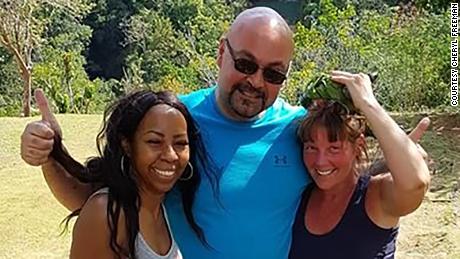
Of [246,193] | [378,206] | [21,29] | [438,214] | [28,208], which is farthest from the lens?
[21,29]

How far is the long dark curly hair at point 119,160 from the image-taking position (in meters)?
1.61

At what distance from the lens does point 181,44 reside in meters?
24.1

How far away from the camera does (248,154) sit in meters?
1.97

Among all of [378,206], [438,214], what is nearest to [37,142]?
[378,206]

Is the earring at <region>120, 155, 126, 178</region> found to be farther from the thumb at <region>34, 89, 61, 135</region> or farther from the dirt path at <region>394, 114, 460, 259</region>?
the dirt path at <region>394, 114, 460, 259</region>

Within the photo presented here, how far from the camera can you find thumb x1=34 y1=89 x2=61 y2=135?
1.76 metres

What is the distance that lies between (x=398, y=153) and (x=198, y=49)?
20662 millimetres

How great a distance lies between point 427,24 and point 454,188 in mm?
5375

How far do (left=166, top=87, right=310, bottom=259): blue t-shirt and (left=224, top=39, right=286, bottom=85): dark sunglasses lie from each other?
0.40ft

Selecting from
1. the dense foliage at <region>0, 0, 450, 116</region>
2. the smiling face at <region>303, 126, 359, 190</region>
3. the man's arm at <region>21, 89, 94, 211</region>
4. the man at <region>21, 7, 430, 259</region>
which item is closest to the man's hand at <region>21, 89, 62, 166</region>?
the man's arm at <region>21, 89, 94, 211</region>

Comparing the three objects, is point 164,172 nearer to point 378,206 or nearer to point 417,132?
point 378,206

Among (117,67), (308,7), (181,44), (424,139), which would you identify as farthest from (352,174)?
(117,67)

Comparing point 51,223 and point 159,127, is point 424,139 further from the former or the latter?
point 159,127

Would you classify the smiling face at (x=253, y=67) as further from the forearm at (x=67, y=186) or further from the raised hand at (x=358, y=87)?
the forearm at (x=67, y=186)
